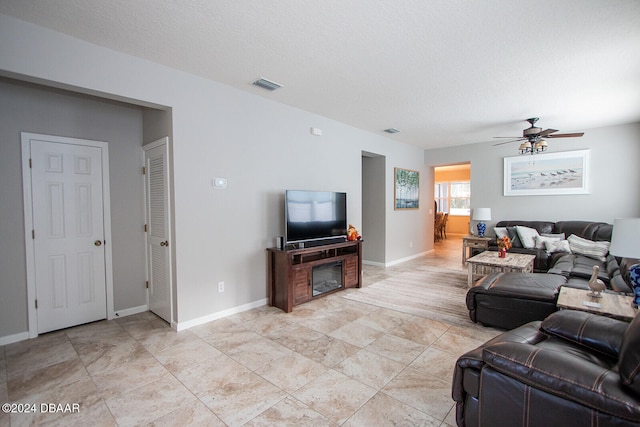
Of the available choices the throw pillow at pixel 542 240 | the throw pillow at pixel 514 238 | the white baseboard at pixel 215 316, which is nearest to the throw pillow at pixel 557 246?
the throw pillow at pixel 542 240

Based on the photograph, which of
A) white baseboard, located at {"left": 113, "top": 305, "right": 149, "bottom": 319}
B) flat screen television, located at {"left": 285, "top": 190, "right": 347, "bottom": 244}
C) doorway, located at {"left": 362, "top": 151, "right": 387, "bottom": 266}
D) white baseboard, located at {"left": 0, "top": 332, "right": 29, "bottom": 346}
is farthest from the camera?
doorway, located at {"left": 362, "top": 151, "right": 387, "bottom": 266}

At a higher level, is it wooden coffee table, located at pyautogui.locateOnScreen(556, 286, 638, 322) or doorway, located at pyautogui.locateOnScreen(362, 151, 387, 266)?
doorway, located at pyautogui.locateOnScreen(362, 151, 387, 266)

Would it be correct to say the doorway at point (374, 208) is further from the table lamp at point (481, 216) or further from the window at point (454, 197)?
the window at point (454, 197)

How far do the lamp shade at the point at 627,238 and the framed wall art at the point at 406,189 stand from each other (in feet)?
14.8

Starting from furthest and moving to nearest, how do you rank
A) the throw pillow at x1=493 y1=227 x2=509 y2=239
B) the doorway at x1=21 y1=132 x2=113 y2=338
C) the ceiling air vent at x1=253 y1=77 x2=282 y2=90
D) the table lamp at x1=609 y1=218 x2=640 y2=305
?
1. the throw pillow at x1=493 y1=227 x2=509 y2=239
2. the ceiling air vent at x1=253 y1=77 x2=282 y2=90
3. the doorway at x1=21 y1=132 x2=113 y2=338
4. the table lamp at x1=609 y1=218 x2=640 y2=305

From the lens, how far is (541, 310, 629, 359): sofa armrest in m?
1.61

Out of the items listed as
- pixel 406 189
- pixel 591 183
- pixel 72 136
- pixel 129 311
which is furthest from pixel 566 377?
pixel 591 183

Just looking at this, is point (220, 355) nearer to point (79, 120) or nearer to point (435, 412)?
point (435, 412)

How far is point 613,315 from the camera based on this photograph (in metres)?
2.05

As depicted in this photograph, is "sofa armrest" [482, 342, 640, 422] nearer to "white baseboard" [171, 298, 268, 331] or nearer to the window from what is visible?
"white baseboard" [171, 298, 268, 331]

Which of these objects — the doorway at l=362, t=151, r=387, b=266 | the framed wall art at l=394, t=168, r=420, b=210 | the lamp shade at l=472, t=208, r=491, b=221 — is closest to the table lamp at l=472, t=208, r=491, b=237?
the lamp shade at l=472, t=208, r=491, b=221

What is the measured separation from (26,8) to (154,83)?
0.94m

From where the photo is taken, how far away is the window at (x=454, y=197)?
37.0 feet

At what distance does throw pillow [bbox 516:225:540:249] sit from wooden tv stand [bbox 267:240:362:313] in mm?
3394
